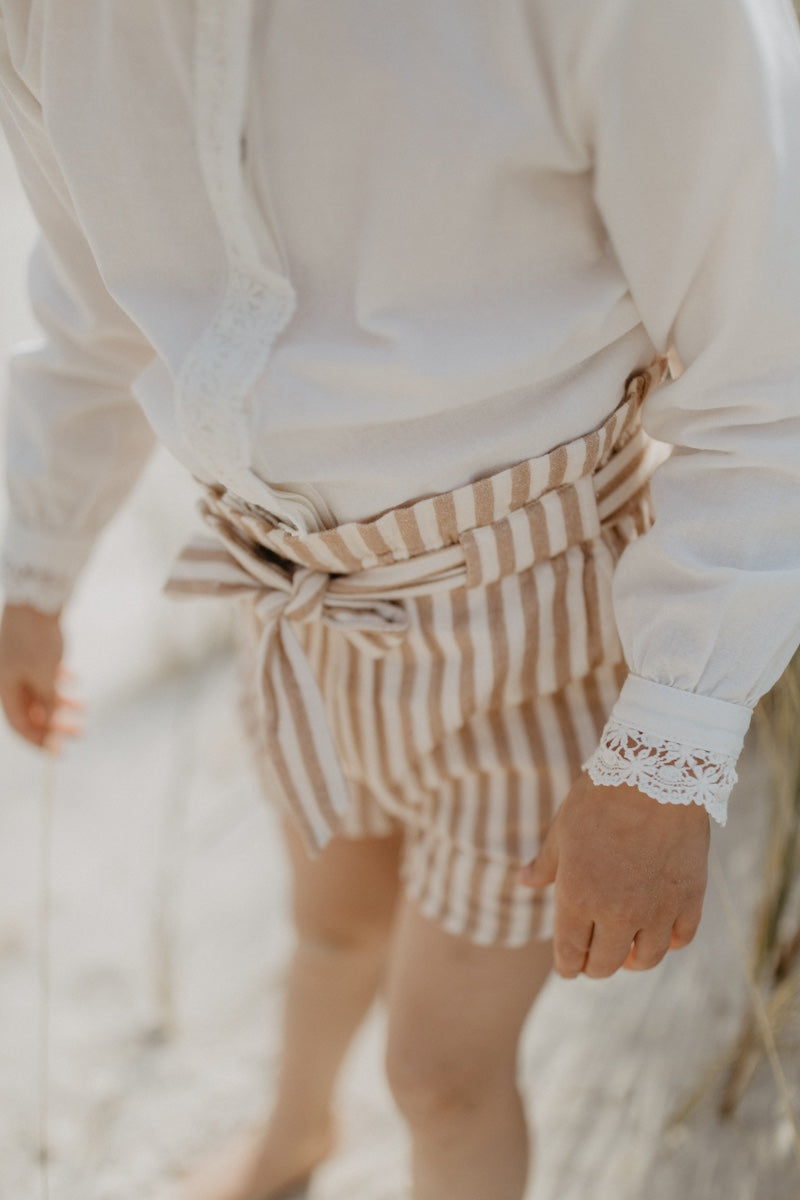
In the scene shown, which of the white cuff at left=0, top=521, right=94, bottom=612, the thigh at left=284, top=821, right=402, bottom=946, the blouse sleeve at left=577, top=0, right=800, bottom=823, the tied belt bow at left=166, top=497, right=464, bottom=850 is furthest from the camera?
the thigh at left=284, top=821, right=402, bottom=946

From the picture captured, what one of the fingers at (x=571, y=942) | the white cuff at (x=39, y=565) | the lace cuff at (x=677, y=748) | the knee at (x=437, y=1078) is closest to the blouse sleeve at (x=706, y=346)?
the lace cuff at (x=677, y=748)

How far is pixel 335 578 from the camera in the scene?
92cm

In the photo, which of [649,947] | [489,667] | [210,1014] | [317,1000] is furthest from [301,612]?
[210,1014]

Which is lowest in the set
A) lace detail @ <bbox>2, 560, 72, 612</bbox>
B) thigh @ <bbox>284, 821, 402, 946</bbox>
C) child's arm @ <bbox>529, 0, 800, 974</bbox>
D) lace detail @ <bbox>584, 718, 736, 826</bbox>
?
thigh @ <bbox>284, 821, 402, 946</bbox>

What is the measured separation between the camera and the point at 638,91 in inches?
26.0

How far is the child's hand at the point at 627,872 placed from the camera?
2.52 ft

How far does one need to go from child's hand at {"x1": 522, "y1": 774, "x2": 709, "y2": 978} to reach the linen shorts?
0.15m

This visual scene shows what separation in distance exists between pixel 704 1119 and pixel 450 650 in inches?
29.1

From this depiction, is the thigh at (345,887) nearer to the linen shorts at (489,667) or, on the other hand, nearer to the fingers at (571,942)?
the linen shorts at (489,667)

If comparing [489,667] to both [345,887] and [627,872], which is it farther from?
[345,887]

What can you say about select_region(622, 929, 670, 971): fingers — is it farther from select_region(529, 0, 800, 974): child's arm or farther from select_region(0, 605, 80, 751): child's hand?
select_region(0, 605, 80, 751): child's hand

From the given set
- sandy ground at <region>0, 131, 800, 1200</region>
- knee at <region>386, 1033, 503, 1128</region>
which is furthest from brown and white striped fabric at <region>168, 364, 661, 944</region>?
sandy ground at <region>0, 131, 800, 1200</region>

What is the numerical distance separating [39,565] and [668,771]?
65 centimetres

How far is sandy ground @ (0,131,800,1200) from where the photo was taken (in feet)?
4.38
